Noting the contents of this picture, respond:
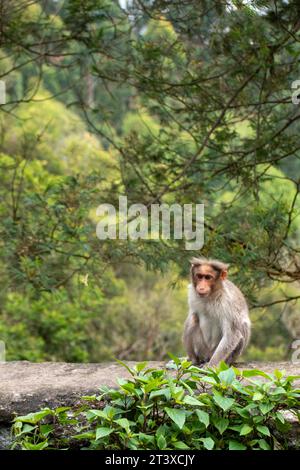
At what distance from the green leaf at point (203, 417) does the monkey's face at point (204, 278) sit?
6.45ft

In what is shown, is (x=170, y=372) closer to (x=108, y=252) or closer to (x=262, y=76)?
(x=108, y=252)

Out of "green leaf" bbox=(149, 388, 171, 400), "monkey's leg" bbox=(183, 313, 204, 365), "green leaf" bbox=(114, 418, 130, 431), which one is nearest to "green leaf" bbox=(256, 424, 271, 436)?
"green leaf" bbox=(149, 388, 171, 400)

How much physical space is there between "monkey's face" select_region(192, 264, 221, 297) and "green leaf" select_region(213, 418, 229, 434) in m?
1.92

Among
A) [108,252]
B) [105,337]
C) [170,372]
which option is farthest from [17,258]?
[105,337]

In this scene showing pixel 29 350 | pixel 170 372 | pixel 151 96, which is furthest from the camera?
pixel 29 350

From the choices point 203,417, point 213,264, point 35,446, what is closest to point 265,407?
point 203,417

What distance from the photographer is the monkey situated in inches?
263

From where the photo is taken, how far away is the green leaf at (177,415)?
15.1ft

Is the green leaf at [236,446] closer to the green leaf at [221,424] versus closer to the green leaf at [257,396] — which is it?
the green leaf at [221,424]

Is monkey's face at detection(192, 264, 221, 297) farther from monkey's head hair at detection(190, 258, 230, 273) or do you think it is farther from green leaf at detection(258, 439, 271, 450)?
green leaf at detection(258, 439, 271, 450)

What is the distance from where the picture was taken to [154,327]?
22.1 metres

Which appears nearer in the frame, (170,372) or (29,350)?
(170,372)

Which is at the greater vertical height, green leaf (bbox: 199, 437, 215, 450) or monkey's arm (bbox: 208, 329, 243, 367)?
monkey's arm (bbox: 208, 329, 243, 367)

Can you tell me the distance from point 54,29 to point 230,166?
8.40 feet
